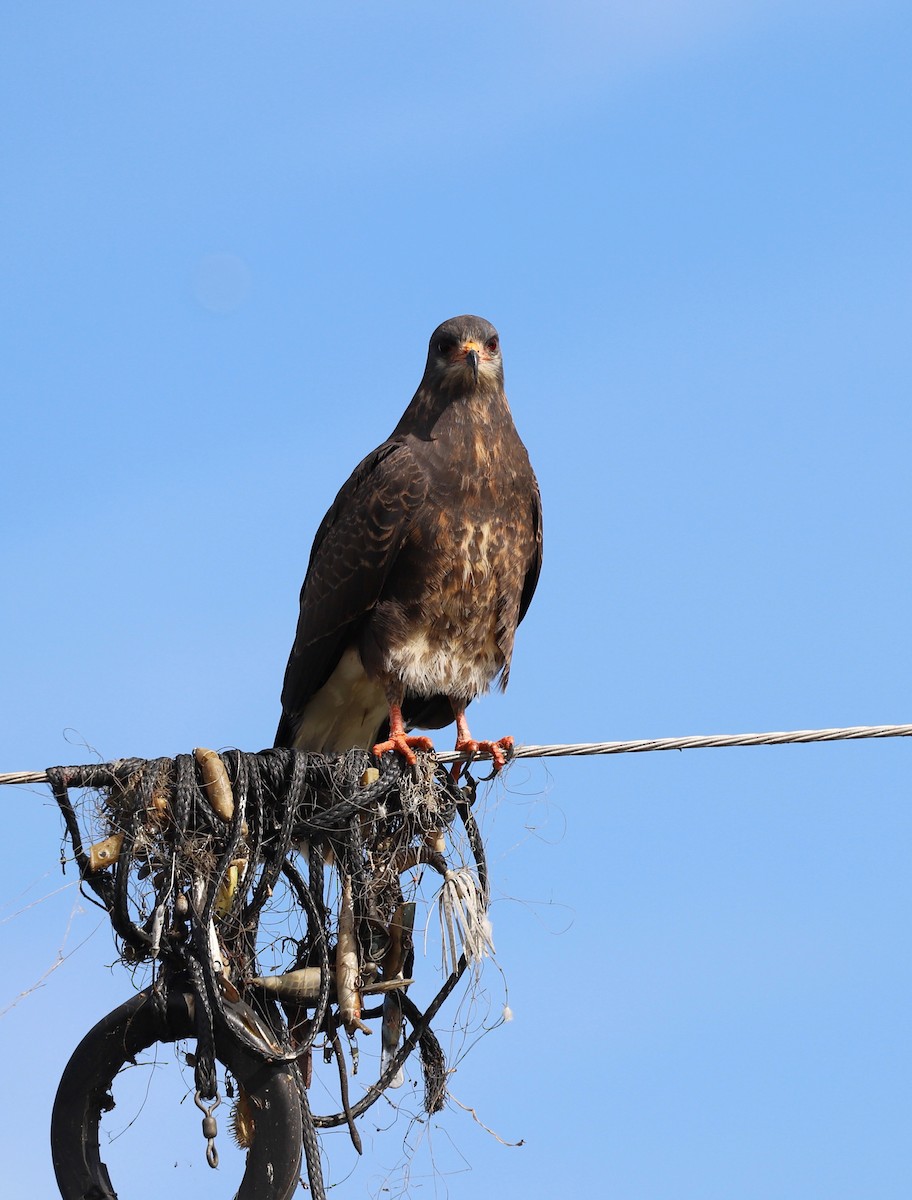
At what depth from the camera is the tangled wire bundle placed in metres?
5.09

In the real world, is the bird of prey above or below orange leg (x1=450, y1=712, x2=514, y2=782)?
above

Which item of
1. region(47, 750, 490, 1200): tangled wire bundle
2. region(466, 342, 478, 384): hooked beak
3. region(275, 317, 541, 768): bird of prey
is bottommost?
region(47, 750, 490, 1200): tangled wire bundle

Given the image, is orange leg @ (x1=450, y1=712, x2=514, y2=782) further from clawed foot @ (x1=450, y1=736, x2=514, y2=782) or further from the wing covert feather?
the wing covert feather

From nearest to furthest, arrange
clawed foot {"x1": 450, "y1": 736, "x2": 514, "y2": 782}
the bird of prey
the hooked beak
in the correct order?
clawed foot {"x1": 450, "y1": 736, "x2": 514, "y2": 782}, the bird of prey, the hooked beak

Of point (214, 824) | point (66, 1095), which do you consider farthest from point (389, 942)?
point (66, 1095)

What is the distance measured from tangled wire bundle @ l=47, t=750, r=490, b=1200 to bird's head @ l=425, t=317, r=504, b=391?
1992 mm

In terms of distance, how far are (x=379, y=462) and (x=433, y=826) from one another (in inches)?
→ 71.9

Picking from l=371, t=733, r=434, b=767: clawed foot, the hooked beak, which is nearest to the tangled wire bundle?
l=371, t=733, r=434, b=767: clawed foot

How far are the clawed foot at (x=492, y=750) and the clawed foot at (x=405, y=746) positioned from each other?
0.44ft

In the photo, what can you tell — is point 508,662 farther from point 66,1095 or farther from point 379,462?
point 66,1095

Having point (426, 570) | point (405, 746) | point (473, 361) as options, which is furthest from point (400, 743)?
point (473, 361)

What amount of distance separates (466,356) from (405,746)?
186 centimetres

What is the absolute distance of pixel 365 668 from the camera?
710cm

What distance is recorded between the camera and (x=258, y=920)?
5.52m
